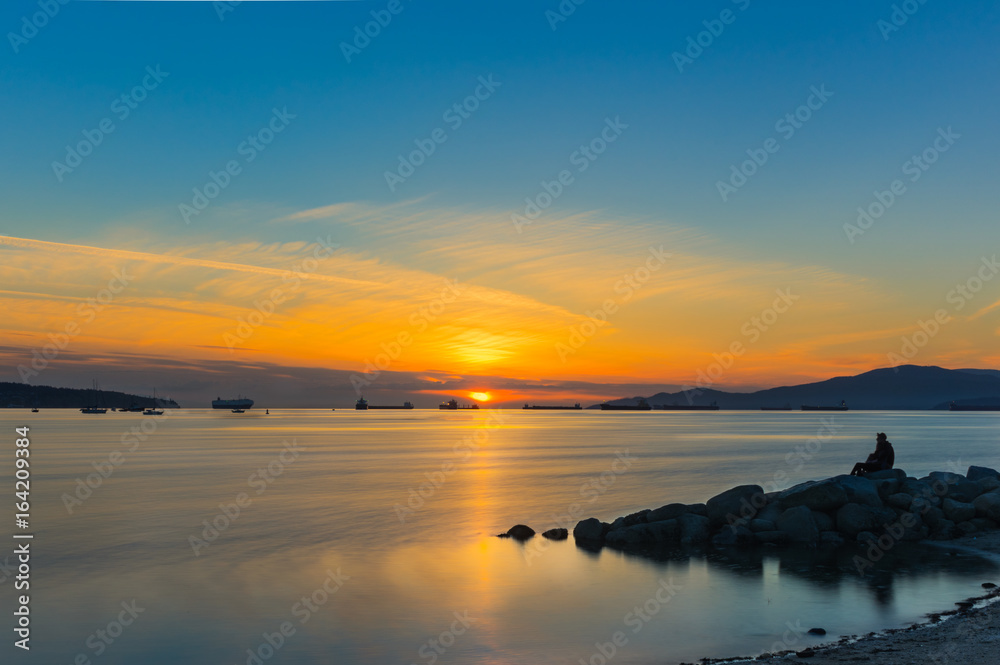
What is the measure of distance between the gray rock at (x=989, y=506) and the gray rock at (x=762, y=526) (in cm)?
777

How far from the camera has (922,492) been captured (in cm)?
2612

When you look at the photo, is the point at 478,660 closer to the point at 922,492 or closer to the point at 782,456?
the point at 922,492

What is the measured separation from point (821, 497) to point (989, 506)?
6.22 meters

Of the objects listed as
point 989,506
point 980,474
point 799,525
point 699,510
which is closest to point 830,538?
point 799,525

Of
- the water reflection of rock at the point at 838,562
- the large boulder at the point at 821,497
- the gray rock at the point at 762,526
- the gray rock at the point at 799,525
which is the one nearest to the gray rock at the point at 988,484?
the water reflection of rock at the point at 838,562

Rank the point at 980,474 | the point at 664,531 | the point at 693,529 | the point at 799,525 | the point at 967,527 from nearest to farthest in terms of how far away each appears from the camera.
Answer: the point at 799,525 < the point at 693,529 < the point at 664,531 < the point at 967,527 < the point at 980,474

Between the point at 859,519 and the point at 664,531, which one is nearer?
the point at 859,519

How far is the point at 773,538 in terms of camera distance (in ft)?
76.5

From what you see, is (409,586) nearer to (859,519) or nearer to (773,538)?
(773,538)

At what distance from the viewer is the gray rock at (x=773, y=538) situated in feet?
76.4

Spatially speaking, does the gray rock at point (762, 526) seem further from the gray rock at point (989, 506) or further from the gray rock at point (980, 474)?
the gray rock at point (980, 474)

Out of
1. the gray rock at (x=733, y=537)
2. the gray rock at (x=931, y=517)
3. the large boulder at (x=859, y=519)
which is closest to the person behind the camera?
the gray rock at (x=733, y=537)

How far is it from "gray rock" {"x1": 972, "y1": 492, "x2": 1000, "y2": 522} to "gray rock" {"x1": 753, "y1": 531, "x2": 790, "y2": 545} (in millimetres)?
7784

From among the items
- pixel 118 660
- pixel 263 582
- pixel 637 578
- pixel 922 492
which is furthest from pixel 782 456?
pixel 118 660
